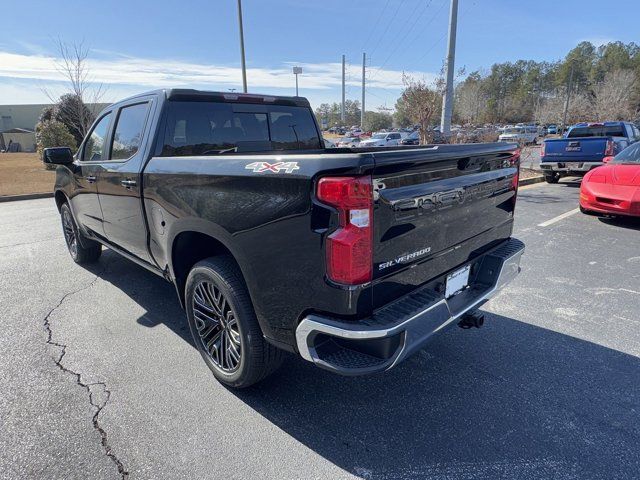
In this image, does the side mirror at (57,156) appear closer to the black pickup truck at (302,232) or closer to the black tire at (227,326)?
the black pickup truck at (302,232)

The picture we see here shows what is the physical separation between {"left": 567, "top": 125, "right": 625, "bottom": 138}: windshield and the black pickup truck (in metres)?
12.6

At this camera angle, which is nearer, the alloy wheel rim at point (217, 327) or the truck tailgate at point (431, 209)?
the truck tailgate at point (431, 209)

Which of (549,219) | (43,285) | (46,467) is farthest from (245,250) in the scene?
(549,219)

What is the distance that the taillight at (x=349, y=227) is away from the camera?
180cm

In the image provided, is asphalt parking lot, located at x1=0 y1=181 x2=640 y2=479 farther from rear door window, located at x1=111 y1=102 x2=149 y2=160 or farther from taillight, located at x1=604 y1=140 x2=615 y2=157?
taillight, located at x1=604 y1=140 x2=615 y2=157

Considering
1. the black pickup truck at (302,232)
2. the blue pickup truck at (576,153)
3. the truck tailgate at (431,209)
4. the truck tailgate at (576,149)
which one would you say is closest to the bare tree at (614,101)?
the blue pickup truck at (576,153)

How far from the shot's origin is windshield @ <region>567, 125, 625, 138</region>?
42.5 ft

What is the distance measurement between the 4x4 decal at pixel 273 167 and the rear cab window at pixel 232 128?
1.37 m

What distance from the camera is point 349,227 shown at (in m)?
1.83

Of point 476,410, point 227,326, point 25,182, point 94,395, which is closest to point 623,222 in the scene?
point 476,410

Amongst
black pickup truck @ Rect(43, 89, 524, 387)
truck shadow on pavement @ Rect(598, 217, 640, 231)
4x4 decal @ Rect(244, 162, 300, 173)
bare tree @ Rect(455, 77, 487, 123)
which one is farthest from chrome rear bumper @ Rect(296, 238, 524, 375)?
bare tree @ Rect(455, 77, 487, 123)

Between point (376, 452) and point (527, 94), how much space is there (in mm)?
99754

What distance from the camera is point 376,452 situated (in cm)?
221

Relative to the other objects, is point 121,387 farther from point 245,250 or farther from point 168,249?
Answer: point 245,250
